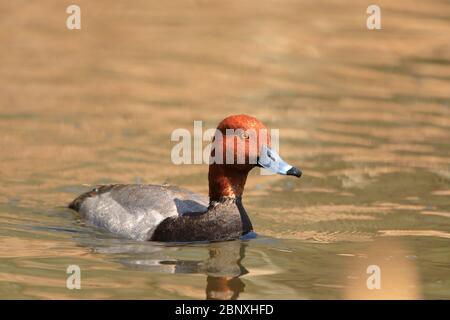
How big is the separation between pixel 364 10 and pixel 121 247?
1388 cm

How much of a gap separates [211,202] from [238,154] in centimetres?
72

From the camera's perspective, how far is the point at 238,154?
10.9m

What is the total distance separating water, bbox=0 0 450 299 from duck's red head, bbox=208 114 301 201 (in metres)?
0.69

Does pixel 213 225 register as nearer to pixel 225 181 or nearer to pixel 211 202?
pixel 211 202

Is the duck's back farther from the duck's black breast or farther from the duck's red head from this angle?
the duck's red head

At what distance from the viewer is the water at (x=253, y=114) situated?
1041 centimetres

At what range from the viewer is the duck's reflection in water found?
32.1ft

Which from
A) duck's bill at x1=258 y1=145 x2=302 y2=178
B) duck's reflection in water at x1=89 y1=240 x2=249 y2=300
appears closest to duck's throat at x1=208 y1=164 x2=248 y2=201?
duck's bill at x1=258 y1=145 x2=302 y2=178

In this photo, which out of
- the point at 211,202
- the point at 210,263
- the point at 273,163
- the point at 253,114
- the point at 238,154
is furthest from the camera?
the point at 253,114

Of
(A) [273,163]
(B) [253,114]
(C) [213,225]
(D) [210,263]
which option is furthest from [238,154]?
(B) [253,114]

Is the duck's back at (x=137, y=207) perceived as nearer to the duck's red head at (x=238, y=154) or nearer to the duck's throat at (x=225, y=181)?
the duck's throat at (x=225, y=181)

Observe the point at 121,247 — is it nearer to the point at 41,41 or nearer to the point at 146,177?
the point at 146,177

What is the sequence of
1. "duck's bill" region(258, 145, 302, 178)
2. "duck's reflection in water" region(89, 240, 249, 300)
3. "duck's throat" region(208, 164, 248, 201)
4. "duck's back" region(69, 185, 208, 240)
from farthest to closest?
"duck's back" region(69, 185, 208, 240) < "duck's throat" region(208, 164, 248, 201) < "duck's bill" region(258, 145, 302, 178) < "duck's reflection in water" region(89, 240, 249, 300)
